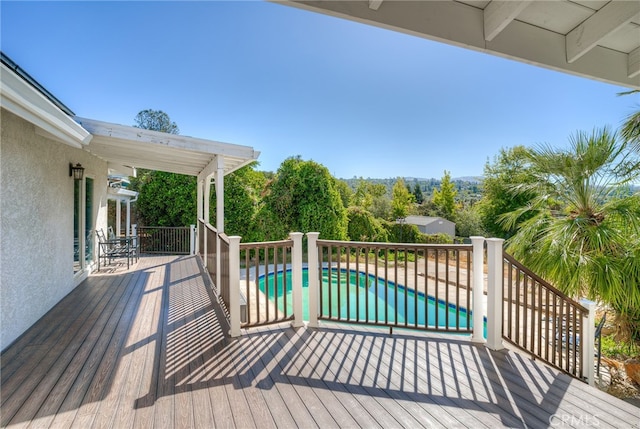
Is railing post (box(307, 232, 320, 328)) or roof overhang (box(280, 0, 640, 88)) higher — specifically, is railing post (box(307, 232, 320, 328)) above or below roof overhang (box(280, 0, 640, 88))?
below

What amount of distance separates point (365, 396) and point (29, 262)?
4152 mm

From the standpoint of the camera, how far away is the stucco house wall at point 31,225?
3119mm

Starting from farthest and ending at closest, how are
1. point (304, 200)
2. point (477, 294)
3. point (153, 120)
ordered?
point (153, 120), point (304, 200), point (477, 294)

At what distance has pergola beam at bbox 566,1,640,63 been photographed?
54.5 inches

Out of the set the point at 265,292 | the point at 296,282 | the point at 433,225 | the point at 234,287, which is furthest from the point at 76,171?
the point at 433,225

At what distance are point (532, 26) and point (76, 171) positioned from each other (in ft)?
21.7

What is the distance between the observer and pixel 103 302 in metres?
4.70

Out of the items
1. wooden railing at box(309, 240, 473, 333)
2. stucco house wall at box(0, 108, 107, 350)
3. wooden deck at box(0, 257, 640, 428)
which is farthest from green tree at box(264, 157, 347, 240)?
wooden deck at box(0, 257, 640, 428)

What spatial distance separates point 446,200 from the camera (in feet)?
101

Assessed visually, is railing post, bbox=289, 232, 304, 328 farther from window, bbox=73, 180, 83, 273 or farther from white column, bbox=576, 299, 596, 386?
window, bbox=73, 180, 83, 273

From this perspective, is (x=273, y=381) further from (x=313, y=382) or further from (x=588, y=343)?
(x=588, y=343)

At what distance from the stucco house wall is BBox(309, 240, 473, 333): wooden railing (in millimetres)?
3330

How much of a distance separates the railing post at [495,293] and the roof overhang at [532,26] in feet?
6.17

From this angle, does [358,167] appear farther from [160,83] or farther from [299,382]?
[299,382]
